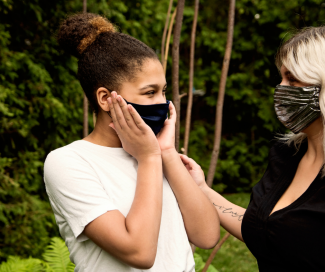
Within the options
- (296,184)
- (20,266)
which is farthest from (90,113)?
(296,184)

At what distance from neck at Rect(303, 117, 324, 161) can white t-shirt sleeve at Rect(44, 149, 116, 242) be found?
1.12m

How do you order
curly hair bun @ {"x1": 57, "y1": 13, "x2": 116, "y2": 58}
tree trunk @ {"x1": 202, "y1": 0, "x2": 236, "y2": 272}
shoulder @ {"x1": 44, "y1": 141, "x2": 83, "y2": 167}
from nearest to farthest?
1. shoulder @ {"x1": 44, "y1": 141, "x2": 83, "y2": 167}
2. curly hair bun @ {"x1": 57, "y1": 13, "x2": 116, "y2": 58}
3. tree trunk @ {"x1": 202, "y1": 0, "x2": 236, "y2": 272}

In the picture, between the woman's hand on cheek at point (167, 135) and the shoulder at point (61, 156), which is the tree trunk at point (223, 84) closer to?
the woman's hand on cheek at point (167, 135)

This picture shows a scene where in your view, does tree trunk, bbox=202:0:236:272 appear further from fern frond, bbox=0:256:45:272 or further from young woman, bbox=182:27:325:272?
fern frond, bbox=0:256:45:272

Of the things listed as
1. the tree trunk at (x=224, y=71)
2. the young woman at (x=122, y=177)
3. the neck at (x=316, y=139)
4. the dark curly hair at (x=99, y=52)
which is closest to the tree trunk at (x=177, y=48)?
the tree trunk at (x=224, y=71)

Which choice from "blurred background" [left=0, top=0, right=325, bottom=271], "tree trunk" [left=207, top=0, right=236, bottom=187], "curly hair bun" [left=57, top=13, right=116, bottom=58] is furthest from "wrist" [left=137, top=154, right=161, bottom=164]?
"blurred background" [left=0, top=0, right=325, bottom=271]

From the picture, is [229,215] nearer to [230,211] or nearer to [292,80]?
[230,211]

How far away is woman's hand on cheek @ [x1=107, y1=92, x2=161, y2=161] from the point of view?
1393mm

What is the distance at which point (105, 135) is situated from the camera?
5.17ft

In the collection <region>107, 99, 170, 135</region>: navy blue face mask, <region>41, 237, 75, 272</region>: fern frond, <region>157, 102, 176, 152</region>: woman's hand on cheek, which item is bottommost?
<region>41, 237, 75, 272</region>: fern frond

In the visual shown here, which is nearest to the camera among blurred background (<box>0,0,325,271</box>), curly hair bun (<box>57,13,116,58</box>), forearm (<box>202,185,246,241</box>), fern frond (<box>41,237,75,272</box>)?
curly hair bun (<box>57,13,116,58</box>)

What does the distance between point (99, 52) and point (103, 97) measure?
221 millimetres

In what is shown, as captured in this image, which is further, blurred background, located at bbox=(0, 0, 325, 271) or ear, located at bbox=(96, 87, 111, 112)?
blurred background, located at bbox=(0, 0, 325, 271)

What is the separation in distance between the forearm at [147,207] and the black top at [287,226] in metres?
0.68
